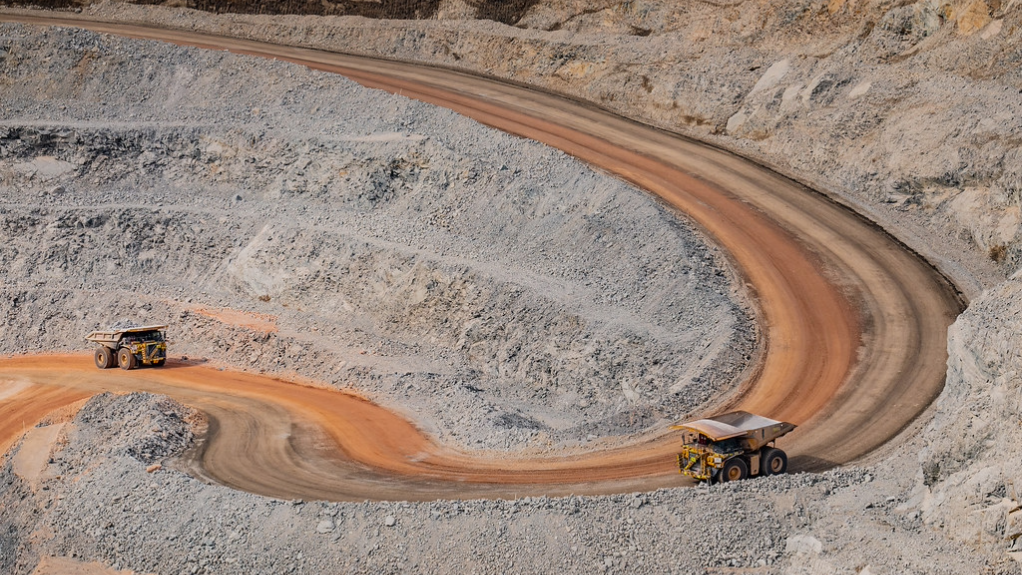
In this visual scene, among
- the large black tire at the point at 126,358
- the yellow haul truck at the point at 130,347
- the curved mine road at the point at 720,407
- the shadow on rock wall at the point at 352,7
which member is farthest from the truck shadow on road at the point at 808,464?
the shadow on rock wall at the point at 352,7

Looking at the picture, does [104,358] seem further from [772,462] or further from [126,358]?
[772,462]

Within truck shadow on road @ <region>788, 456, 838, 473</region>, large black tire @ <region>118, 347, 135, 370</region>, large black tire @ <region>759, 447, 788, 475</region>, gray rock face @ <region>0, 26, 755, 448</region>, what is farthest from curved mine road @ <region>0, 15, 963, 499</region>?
gray rock face @ <region>0, 26, 755, 448</region>

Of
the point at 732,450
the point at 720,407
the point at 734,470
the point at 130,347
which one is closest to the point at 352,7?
the point at 130,347

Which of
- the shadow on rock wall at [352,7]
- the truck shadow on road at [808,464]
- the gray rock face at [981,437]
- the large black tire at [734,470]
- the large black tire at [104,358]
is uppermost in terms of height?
the shadow on rock wall at [352,7]

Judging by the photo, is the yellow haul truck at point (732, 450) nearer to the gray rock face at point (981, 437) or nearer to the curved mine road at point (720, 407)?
the curved mine road at point (720, 407)

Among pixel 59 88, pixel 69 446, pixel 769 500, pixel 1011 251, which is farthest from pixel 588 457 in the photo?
pixel 59 88

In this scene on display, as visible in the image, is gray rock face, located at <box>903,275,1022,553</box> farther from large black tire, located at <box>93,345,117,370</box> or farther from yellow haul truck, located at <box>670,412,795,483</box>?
large black tire, located at <box>93,345,117,370</box>
